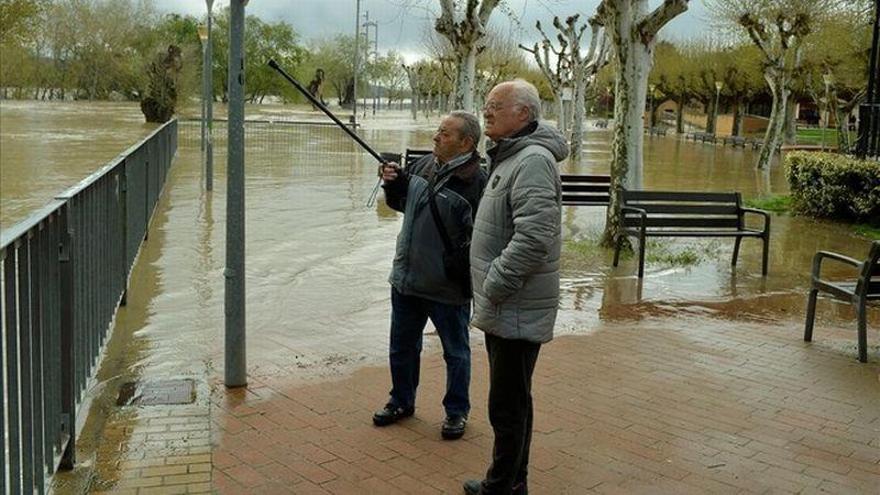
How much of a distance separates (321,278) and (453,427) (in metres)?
4.69

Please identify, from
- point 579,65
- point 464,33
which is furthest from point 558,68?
point 464,33

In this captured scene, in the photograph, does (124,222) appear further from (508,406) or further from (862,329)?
(862,329)

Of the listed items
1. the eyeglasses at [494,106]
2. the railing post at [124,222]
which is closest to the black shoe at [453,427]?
the eyeglasses at [494,106]

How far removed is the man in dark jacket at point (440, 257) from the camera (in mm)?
4668

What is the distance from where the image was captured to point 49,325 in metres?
3.82

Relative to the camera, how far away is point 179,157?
78.4 feet

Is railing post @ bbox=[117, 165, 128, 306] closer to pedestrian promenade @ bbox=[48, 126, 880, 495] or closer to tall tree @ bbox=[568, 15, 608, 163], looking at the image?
pedestrian promenade @ bbox=[48, 126, 880, 495]

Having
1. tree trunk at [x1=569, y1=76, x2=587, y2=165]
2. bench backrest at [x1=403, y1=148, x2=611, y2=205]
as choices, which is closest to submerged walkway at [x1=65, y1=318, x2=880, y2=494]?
bench backrest at [x1=403, y1=148, x2=611, y2=205]

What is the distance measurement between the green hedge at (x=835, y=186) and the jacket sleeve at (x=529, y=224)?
11826mm

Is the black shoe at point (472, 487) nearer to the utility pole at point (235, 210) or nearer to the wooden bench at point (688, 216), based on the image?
the utility pole at point (235, 210)

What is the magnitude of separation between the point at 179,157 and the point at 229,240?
19.3 m

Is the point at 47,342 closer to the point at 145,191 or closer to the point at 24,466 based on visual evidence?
the point at 24,466

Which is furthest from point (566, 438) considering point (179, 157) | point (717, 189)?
point (179, 157)

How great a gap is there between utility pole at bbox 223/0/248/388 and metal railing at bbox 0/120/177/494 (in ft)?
2.60
